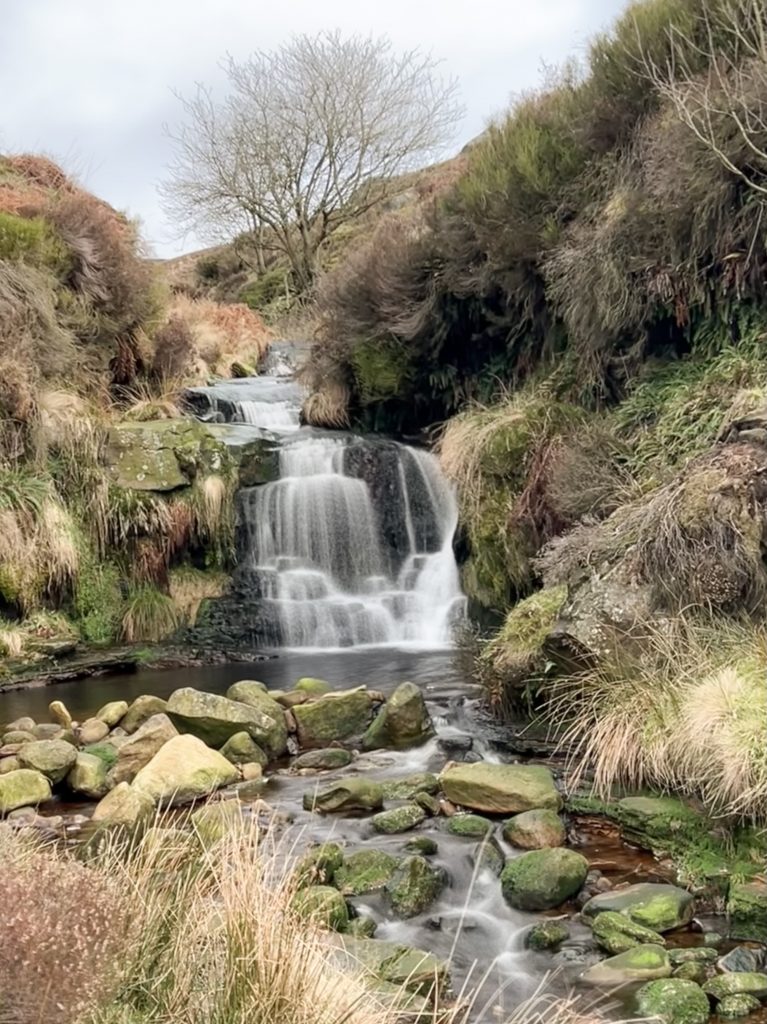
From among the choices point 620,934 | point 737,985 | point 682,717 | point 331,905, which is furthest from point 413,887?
point 682,717

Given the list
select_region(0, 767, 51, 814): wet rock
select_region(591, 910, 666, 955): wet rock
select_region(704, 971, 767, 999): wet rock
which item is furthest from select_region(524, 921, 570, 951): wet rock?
select_region(0, 767, 51, 814): wet rock

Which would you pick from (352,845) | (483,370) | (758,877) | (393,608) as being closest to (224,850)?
(352,845)

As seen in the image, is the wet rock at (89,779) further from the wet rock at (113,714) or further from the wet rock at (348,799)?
the wet rock at (348,799)

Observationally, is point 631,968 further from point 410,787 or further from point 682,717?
point 410,787

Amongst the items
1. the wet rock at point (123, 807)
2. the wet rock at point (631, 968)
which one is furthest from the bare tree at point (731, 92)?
the wet rock at point (123, 807)

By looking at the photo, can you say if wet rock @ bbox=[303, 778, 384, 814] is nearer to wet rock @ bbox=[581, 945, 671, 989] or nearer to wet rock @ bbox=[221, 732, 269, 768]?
wet rock @ bbox=[221, 732, 269, 768]

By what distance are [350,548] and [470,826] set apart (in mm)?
5920

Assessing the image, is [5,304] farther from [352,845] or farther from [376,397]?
[352,845]

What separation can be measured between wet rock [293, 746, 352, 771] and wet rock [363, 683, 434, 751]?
0.89 feet

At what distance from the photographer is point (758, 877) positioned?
3688 millimetres

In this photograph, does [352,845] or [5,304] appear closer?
[352,845]

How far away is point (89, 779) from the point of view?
5328 mm

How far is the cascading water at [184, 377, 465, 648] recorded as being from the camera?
966 centimetres

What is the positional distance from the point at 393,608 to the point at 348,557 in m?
0.84
